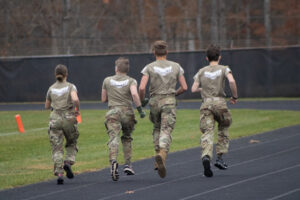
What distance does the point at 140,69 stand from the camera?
32969 millimetres

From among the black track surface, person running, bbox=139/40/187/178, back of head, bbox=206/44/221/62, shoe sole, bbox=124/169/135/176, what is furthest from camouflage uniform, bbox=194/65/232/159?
shoe sole, bbox=124/169/135/176

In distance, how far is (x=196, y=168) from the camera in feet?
39.7

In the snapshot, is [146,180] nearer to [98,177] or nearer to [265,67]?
[98,177]

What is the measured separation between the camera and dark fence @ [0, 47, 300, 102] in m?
31.0

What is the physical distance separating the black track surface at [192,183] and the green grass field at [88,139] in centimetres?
95

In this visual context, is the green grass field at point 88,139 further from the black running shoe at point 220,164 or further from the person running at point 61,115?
the black running shoe at point 220,164

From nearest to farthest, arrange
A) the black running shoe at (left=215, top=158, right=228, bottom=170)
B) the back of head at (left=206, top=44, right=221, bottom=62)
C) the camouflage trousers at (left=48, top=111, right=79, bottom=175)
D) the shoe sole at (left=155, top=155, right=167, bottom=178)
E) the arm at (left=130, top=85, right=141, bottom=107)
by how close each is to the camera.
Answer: the shoe sole at (left=155, top=155, right=167, bottom=178) < the arm at (left=130, top=85, right=141, bottom=107) < the back of head at (left=206, top=44, right=221, bottom=62) < the camouflage trousers at (left=48, top=111, right=79, bottom=175) < the black running shoe at (left=215, top=158, right=228, bottom=170)

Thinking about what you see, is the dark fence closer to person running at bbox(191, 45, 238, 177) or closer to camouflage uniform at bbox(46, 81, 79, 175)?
person running at bbox(191, 45, 238, 177)

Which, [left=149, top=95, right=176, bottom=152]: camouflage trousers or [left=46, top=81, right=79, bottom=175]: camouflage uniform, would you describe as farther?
[left=46, top=81, right=79, bottom=175]: camouflage uniform

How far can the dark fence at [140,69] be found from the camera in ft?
102

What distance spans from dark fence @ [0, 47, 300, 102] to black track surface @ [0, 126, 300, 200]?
17414 millimetres

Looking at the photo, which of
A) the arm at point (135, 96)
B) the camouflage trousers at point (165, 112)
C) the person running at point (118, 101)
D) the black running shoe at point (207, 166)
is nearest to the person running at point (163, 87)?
the camouflage trousers at point (165, 112)

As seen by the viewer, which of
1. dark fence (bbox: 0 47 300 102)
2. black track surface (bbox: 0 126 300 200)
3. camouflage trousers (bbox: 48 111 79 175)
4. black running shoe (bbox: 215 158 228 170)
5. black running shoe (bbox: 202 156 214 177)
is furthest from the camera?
dark fence (bbox: 0 47 300 102)

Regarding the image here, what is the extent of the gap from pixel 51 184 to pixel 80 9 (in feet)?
162
